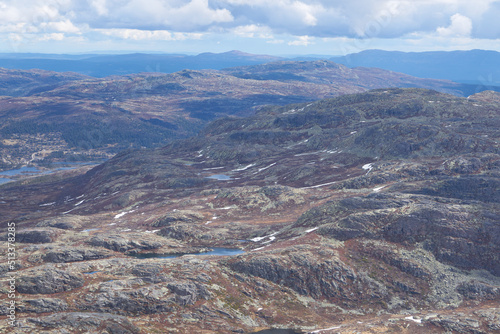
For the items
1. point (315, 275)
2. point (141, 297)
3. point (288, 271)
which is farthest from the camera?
point (288, 271)

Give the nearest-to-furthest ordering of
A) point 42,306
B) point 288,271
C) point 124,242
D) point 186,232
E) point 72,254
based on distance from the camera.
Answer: point 42,306
point 288,271
point 72,254
point 124,242
point 186,232

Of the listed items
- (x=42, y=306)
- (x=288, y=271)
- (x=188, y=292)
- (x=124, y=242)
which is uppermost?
(x=42, y=306)

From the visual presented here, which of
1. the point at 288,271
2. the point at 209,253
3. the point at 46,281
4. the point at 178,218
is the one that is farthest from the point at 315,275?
the point at 178,218

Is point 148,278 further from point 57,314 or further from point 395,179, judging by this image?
point 395,179

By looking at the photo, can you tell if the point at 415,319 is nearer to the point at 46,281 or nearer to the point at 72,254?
the point at 46,281

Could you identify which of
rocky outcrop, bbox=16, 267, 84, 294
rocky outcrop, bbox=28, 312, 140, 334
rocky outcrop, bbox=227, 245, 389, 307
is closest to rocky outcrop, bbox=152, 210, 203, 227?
rocky outcrop, bbox=227, 245, 389, 307

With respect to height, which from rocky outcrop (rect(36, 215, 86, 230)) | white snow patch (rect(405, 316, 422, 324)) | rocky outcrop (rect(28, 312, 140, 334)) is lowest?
rocky outcrop (rect(36, 215, 86, 230))

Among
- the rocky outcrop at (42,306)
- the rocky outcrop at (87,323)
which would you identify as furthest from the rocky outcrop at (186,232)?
the rocky outcrop at (87,323)

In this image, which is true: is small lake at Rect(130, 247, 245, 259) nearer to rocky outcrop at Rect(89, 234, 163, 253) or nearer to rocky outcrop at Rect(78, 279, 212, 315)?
rocky outcrop at Rect(89, 234, 163, 253)
